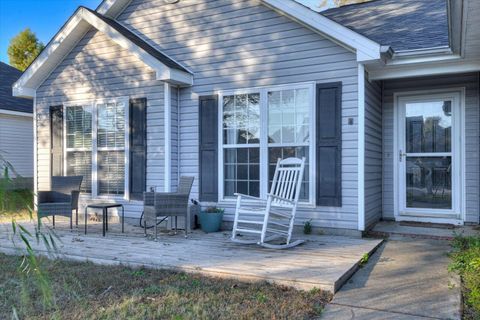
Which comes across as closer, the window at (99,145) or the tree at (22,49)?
the window at (99,145)

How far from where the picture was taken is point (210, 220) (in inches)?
225

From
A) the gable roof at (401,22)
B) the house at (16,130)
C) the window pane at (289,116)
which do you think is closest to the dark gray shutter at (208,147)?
the window pane at (289,116)

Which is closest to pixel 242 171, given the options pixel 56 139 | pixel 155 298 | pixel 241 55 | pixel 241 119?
pixel 241 119

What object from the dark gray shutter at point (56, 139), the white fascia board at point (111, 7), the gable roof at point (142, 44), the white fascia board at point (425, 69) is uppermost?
the white fascia board at point (111, 7)

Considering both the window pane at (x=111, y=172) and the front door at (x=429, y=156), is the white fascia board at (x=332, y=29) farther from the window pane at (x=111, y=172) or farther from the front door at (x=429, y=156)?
the window pane at (x=111, y=172)

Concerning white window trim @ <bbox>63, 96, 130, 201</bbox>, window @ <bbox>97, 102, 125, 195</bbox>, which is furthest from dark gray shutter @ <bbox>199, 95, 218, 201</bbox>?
window @ <bbox>97, 102, 125, 195</bbox>

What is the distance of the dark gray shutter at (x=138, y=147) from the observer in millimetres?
6426

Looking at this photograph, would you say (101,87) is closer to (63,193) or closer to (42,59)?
(42,59)

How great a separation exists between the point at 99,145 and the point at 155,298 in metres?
4.32

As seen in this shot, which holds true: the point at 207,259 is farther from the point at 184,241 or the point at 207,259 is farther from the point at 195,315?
the point at 195,315

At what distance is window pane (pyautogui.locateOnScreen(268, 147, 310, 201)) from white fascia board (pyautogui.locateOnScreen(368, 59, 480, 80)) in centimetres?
138

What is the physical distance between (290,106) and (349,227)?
1.80 meters

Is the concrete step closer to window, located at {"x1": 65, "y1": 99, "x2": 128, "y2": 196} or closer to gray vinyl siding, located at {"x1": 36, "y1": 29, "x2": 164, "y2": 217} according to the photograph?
gray vinyl siding, located at {"x1": 36, "y1": 29, "x2": 164, "y2": 217}

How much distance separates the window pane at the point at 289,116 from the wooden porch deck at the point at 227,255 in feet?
4.59
